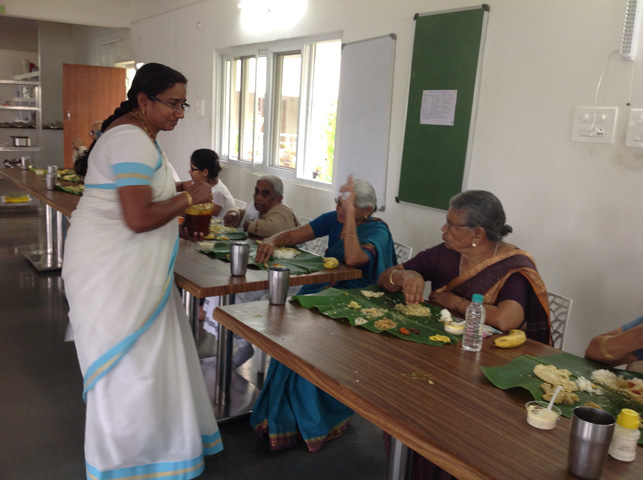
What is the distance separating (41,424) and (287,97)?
3667 mm

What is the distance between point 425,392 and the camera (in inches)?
55.5

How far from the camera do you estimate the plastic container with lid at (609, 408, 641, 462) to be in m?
1.17

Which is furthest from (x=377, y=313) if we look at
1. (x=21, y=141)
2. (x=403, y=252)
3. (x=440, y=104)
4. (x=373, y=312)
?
(x=21, y=141)

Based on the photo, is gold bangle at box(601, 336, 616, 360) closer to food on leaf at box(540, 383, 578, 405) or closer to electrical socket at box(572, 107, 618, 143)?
food on leaf at box(540, 383, 578, 405)

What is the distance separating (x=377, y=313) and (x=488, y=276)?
48cm

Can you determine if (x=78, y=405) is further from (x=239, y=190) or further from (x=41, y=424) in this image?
(x=239, y=190)

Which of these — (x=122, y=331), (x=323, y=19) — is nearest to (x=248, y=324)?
(x=122, y=331)

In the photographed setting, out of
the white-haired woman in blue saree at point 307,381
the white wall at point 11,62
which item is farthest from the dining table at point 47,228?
the white wall at point 11,62

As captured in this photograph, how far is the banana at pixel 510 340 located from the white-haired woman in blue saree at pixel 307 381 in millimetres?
926

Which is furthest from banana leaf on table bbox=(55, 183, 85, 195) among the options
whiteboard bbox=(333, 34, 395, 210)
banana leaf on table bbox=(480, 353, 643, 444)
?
banana leaf on table bbox=(480, 353, 643, 444)

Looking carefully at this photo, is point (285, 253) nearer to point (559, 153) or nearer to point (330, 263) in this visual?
point (330, 263)

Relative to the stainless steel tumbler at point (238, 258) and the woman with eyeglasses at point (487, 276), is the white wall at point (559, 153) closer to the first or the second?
the woman with eyeglasses at point (487, 276)

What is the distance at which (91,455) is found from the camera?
2.07 meters

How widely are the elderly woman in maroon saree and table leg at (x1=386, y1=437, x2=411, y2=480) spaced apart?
25.6 inches
